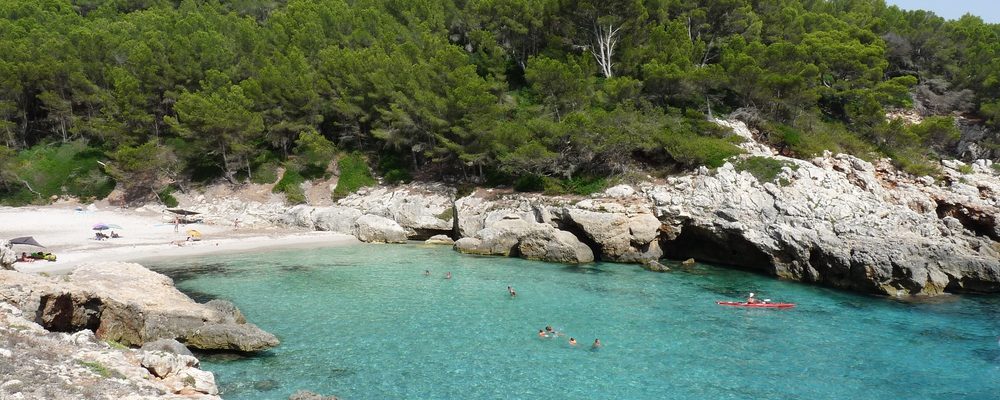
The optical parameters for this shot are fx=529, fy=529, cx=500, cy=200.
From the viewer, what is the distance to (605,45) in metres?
44.5

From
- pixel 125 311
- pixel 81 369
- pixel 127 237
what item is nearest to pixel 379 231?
pixel 127 237

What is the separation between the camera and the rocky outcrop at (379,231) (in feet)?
107

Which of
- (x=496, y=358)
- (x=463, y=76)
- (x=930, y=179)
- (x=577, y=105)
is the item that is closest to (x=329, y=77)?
(x=463, y=76)

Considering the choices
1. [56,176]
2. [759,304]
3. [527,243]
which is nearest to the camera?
[759,304]

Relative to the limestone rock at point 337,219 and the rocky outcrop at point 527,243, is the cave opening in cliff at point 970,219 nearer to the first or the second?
the rocky outcrop at point 527,243

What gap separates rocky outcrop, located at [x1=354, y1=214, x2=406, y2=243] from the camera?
107ft

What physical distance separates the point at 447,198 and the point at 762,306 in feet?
69.5

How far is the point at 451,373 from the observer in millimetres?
13195

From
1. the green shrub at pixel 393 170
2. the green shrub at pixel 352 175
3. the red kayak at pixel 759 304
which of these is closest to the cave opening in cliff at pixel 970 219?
the red kayak at pixel 759 304

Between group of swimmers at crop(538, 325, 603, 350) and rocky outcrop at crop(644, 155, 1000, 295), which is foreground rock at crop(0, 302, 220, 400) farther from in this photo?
rocky outcrop at crop(644, 155, 1000, 295)

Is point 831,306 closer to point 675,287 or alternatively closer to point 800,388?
point 675,287

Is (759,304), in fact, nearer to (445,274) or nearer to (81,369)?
(445,274)

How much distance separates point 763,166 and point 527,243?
13.3 meters

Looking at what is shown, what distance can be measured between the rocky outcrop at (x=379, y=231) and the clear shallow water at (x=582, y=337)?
7447 millimetres
